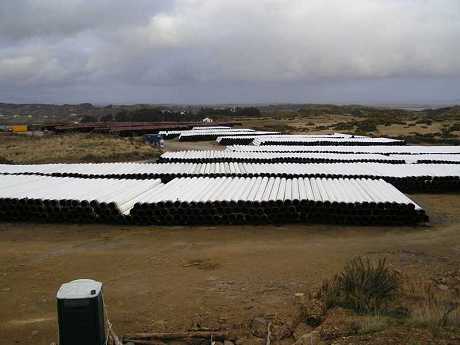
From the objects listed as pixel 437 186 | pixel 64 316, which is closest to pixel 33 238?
pixel 64 316

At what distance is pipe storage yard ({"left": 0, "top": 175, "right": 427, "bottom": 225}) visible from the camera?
1126cm

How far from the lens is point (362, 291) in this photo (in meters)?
6.18

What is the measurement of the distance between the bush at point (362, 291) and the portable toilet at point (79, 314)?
10.7 feet

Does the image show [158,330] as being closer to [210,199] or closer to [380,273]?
[380,273]

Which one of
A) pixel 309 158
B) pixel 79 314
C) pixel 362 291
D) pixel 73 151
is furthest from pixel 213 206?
pixel 73 151

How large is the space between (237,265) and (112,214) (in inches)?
174

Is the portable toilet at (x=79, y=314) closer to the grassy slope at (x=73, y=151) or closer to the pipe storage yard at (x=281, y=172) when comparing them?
the pipe storage yard at (x=281, y=172)

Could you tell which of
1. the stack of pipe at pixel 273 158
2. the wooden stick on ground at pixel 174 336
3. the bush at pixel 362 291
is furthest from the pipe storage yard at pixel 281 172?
the wooden stick on ground at pixel 174 336

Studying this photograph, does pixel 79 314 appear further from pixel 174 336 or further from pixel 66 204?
pixel 66 204

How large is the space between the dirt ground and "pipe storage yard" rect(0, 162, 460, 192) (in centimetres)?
374

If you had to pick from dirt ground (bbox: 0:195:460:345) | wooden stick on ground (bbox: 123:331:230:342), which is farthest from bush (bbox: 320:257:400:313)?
wooden stick on ground (bbox: 123:331:230:342)

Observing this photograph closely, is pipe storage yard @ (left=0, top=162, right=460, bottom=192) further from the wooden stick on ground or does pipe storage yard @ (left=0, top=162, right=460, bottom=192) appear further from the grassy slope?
the wooden stick on ground

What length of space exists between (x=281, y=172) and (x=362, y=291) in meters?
10.8

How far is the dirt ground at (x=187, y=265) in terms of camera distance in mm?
6164
